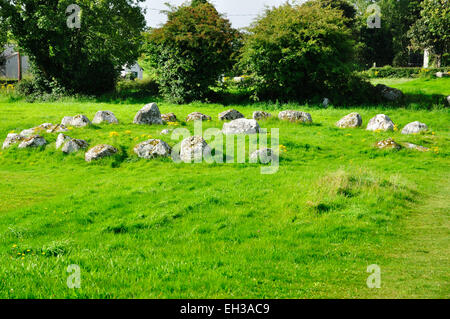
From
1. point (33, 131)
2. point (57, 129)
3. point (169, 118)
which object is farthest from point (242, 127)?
point (33, 131)

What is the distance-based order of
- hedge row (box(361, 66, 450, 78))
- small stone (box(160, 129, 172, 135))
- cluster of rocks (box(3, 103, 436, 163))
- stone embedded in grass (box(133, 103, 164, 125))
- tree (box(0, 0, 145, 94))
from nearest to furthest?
cluster of rocks (box(3, 103, 436, 163)) → small stone (box(160, 129, 172, 135)) → stone embedded in grass (box(133, 103, 164, 125)) → tree (box(0, 0, 145, 94)) → hedge row (box(361, 66, 450, 78))

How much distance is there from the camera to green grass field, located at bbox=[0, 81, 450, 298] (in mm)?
5754

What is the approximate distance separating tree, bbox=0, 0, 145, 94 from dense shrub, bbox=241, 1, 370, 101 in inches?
495

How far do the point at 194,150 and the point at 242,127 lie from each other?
11.2 ft

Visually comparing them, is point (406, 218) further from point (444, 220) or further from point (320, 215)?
point (320, 215)

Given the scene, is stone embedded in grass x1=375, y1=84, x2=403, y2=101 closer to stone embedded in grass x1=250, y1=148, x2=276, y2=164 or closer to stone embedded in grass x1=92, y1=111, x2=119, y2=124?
stone embedded in grass x1=250, y1=148, x2=276, y2=164

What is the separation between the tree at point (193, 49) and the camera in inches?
1128

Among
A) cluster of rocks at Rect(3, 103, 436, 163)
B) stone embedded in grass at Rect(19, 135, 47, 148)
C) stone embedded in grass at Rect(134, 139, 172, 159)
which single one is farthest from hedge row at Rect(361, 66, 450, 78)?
stone embedded in grass at Rect(19, 135, 47, 148)

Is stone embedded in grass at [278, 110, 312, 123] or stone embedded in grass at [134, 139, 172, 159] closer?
stone embedded in grass at [134, 139, 172, 159]

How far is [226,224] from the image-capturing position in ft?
27.9

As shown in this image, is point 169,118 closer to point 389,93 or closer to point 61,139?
point 61,139

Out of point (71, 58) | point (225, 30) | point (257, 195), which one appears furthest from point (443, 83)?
point (71, 58)
